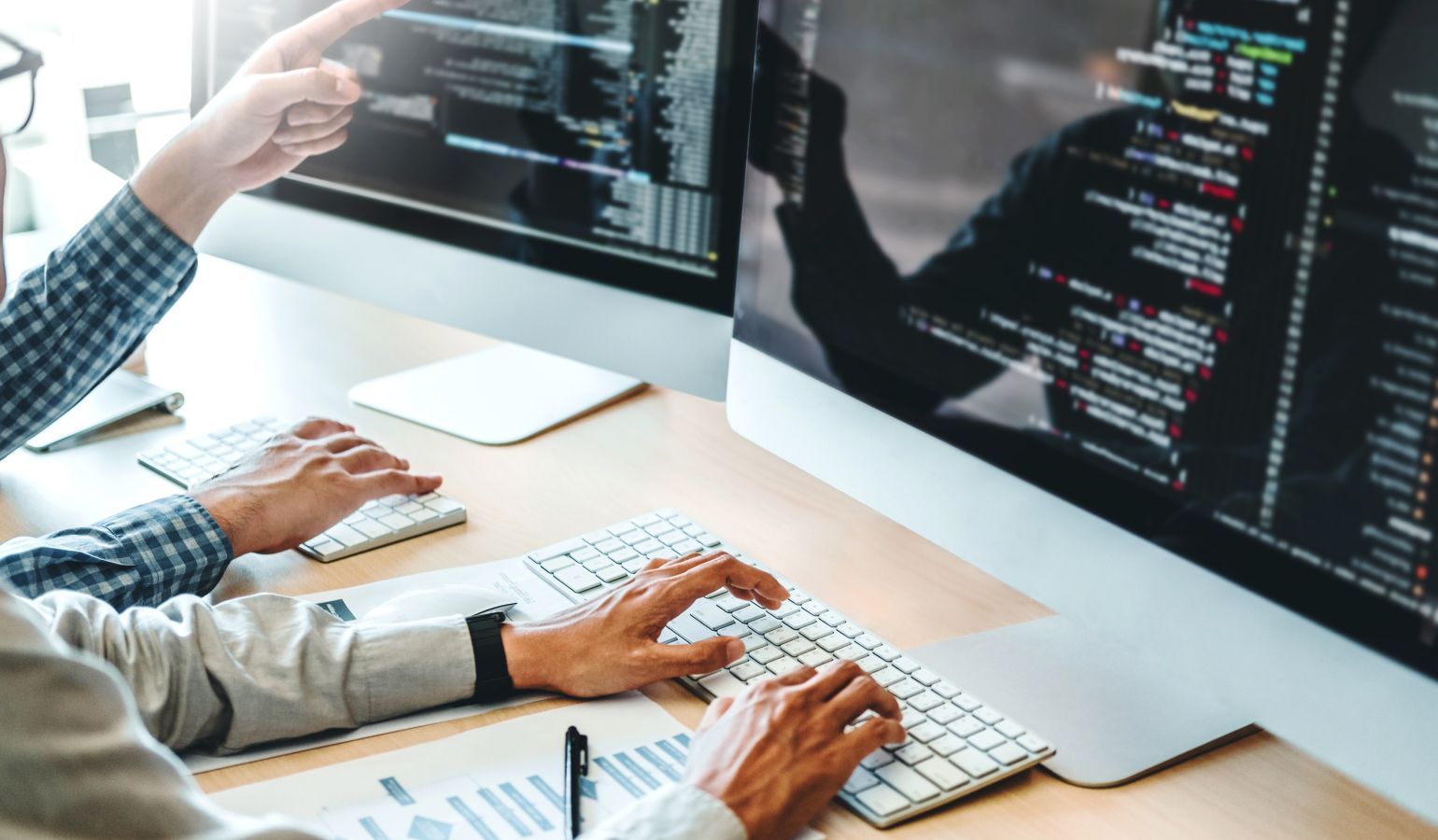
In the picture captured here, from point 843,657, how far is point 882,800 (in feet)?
0.42

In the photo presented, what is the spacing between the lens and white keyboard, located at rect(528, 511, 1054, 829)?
2.35 ft

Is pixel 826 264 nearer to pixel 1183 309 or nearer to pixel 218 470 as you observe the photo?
pixel 1183 309

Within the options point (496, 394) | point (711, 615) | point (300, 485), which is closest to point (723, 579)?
point (711, 615)

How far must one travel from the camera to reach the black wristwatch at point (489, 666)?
80 centimetres

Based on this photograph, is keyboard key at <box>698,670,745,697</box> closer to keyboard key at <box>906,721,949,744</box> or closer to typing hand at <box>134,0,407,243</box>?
keyboard key at <box>906,721,949,744</box>

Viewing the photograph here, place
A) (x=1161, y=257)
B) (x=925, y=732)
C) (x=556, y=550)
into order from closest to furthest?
(x=1161, y=257)
(x=925, y=732)
(x=556, y=550)

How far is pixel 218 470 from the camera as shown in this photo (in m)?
1.09

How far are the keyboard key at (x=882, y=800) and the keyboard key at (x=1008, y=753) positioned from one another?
7cm

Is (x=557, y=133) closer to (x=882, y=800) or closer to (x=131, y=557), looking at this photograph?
(x=131, y=557)

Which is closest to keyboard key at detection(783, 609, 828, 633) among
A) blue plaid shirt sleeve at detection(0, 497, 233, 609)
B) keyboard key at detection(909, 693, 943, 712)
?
keyboard key at detection(909, 693, 943, 712)

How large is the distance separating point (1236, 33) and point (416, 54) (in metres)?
0.80

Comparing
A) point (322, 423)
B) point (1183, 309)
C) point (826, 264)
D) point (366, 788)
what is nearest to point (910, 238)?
point (826, 264)

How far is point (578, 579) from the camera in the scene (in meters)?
0.92

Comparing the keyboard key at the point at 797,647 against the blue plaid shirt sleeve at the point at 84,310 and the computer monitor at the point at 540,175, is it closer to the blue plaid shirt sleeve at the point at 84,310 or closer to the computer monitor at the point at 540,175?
the computer monitor at the point at 540,175
